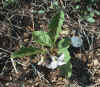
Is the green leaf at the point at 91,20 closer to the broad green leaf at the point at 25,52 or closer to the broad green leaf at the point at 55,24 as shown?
the broad green leaf at the point at 55,24

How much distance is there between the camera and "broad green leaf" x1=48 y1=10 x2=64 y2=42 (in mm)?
1590

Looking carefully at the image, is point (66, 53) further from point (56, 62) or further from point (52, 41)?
point (52, 41)

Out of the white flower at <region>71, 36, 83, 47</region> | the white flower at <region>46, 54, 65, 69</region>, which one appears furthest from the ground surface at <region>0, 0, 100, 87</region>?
the white flower at <region>46, 54, 65, 69</region>

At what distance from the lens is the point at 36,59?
1677 millimetres

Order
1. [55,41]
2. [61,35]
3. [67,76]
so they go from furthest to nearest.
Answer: [61,35]
[55,41]
[67,76]

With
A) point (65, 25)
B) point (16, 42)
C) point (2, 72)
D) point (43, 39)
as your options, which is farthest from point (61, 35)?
point (2, 72)

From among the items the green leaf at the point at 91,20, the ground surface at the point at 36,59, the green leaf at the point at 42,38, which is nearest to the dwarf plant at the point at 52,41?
the green leaf at the point at 42,38

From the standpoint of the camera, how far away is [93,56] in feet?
5.73

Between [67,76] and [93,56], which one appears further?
[93,56]

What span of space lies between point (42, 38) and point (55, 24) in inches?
5.8

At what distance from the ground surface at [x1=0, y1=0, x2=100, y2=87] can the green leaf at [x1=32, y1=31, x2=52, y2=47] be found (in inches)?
6.0

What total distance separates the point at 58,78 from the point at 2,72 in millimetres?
430

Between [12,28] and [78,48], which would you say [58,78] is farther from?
[12,28]

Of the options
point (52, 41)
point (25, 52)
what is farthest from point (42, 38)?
point (25, 52)
